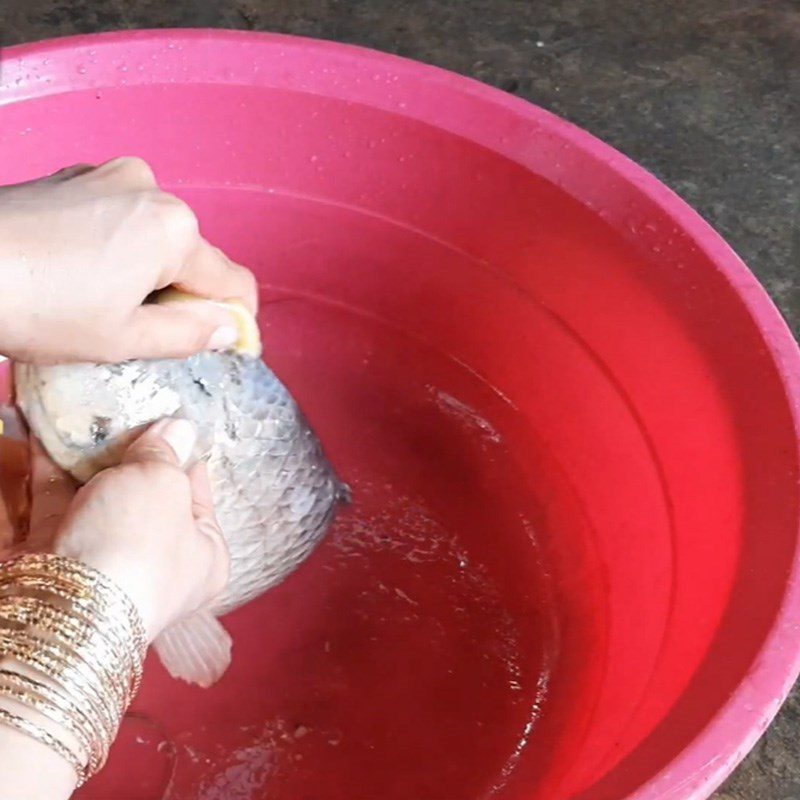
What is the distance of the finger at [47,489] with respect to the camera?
0.71 meters

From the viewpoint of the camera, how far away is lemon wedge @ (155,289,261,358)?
0.72 meters

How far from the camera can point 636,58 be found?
147 centimetres

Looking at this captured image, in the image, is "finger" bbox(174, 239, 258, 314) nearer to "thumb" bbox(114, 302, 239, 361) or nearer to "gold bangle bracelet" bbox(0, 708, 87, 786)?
"thumb" bbox(114, 302, 239, 361)

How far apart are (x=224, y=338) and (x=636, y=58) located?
98cm

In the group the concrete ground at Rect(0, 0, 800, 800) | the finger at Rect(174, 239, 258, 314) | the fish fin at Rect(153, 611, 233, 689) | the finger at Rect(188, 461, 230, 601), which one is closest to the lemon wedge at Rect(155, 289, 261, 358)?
the finger at Rect(174, 239, 258, 314)

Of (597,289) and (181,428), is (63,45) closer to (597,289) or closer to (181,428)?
(181,428)

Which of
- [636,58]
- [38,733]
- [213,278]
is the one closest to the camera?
[38,733]

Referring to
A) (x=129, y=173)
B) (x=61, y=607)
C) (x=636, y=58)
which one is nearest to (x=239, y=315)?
(x=129, y=173)

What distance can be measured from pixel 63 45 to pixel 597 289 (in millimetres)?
502

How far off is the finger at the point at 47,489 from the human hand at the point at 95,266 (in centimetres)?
9

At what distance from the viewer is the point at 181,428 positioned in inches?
28.1

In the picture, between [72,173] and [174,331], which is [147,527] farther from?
[72,173]

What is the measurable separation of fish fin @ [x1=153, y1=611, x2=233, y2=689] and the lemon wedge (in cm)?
22

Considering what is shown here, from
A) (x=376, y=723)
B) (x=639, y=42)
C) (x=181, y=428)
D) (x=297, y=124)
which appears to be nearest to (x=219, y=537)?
(x=181, y=428)
